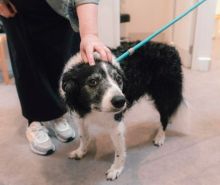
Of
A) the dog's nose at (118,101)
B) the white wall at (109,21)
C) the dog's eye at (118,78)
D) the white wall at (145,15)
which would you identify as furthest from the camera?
the white wall at (145,15)

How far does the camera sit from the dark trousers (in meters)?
1.49

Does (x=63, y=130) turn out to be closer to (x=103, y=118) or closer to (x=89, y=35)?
(x=103, y=118)

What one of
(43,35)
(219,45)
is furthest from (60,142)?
(219,45)

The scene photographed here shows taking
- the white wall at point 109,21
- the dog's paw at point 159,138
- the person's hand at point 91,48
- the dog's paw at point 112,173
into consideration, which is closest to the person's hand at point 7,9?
the person's hand at point 91,48

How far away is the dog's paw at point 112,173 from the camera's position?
1.51 metres

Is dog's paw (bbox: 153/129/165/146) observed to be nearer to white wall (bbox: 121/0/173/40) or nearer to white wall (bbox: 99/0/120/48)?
white wall (bbox: 99/0/120/48)

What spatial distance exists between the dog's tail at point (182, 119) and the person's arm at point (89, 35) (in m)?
0.76

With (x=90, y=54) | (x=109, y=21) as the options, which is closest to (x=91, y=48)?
(x=90, y=54)

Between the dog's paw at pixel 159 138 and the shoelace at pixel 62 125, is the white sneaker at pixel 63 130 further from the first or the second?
the dog's paw at pixel 159 138

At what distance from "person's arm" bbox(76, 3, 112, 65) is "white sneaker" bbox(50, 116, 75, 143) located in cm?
75

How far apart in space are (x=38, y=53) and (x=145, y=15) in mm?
2475

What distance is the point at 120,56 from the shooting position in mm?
1411

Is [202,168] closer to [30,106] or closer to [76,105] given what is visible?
[76,105]

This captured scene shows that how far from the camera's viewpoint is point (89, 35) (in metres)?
1.20
